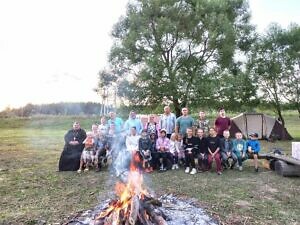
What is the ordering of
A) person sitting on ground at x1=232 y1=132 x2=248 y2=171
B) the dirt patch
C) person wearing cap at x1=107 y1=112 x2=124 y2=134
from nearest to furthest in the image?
the dirt patch, person sitting on ground at x1=232 y1=132 x2=248 y2=171, person wearing cap at x1=107 y1=112 x2=124 y2=134

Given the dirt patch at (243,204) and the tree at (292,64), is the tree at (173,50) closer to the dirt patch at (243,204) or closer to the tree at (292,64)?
the tree at (292,64)

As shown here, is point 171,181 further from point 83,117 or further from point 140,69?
point 83,117

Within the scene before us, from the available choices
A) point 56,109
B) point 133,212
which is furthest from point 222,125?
point 56,109

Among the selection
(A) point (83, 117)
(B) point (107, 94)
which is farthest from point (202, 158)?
(A) point (83, 117)

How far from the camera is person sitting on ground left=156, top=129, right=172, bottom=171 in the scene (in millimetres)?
9750

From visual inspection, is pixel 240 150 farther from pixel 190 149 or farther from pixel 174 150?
pixel 174 150

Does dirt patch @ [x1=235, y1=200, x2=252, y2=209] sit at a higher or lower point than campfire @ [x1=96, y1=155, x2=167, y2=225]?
lower

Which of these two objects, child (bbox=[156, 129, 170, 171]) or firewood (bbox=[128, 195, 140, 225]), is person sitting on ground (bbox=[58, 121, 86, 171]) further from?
firewood (bbox=[128, 195, 140, 225])

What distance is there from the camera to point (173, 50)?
2045cm

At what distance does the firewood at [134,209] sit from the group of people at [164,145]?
446cm

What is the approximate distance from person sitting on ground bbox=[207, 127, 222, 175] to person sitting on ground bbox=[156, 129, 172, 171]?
114 cm

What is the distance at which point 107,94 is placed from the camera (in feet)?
70.2

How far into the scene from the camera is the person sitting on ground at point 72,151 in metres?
9.92

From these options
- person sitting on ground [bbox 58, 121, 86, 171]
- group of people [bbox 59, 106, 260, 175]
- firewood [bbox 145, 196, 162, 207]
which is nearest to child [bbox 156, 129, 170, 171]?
group of people [bbox 59, 106, 260, 175]
